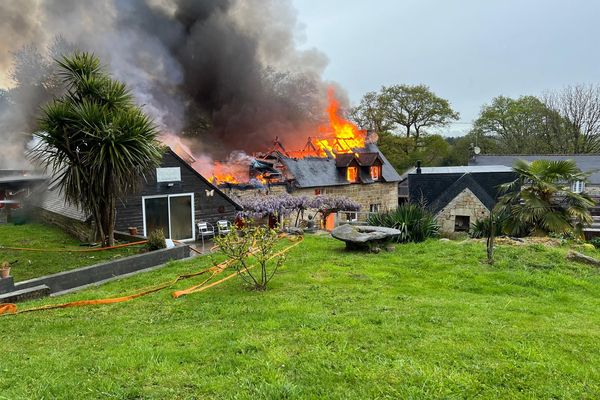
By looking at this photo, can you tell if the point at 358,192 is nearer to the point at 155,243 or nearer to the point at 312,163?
the point at 312,163

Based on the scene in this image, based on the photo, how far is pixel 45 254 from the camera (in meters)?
10.2

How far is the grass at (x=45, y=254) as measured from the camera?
28.7 feet

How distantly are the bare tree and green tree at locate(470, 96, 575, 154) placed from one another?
613 mm

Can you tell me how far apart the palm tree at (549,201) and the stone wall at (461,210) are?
Answer: 4.04m

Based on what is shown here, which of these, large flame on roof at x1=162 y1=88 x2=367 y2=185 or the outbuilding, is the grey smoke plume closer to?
large flame on roof at x1=162 y1=88 x2=367 y2=185

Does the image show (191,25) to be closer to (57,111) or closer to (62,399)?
(57,111)

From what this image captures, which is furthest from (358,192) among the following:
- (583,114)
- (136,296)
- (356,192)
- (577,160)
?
(583,114)

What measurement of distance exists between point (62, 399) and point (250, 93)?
1093 inches

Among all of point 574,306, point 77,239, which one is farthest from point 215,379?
point 77,239

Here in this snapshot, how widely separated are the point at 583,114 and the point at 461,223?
31008 mm

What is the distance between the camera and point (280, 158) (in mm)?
23562

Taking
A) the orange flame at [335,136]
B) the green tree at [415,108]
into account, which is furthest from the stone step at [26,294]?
the green tree at [415,108]

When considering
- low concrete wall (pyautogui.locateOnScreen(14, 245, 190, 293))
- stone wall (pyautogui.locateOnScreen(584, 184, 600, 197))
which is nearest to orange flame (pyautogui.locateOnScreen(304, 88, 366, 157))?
stone wall (pyautogui.locateOnScreen(584, 184, 600, 197))

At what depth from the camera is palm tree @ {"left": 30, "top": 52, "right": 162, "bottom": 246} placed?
1005 centimetres
